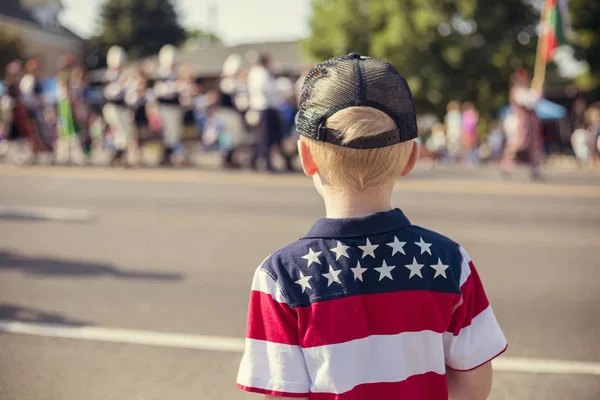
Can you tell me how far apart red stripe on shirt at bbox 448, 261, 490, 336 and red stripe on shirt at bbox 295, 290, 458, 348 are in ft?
A: 0.27

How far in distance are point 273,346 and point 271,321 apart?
60 mm

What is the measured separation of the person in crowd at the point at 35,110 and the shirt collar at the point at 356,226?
15783mm

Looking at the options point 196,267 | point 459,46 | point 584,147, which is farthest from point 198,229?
point 459,46

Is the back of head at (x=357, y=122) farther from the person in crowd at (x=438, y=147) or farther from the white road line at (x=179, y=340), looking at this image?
the person in crowd at (x=438, y=147)

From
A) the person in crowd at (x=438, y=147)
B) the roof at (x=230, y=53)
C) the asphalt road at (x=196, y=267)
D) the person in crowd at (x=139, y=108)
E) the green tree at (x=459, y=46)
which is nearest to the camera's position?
the asphalt road at (x=196, y=267)

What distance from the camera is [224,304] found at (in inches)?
198

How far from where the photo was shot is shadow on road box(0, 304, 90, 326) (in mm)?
4586

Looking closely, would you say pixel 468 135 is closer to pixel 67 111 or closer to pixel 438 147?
pixel 438 147

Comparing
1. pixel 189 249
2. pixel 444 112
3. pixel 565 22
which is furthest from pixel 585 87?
pixel 189 249

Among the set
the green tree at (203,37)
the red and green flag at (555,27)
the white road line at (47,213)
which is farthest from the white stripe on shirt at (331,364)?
the green tree at (203,37)

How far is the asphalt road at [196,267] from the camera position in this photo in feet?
12.1

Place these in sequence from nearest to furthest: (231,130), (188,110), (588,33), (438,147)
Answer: (231,130) < (188,110) < (438,147) < (588,33)

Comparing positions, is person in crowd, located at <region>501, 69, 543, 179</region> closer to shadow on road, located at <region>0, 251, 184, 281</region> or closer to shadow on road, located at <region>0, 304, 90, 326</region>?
shadow on road, located at <region>0, 251, 184, 281</region>

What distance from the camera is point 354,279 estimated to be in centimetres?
166
